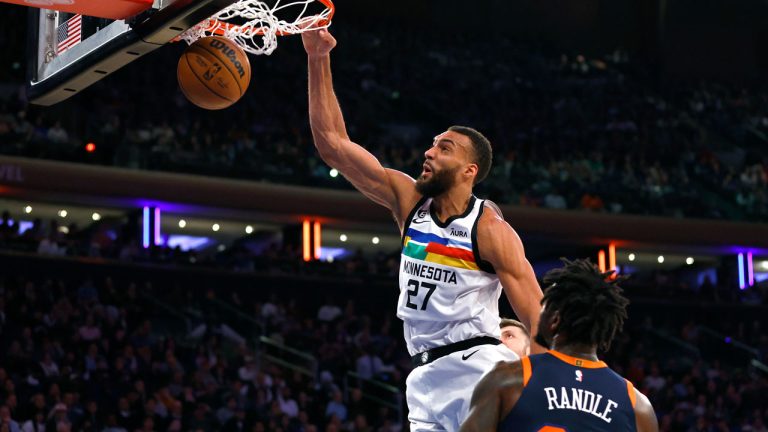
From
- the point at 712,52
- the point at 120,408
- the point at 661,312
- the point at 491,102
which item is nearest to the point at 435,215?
the point at 120,408

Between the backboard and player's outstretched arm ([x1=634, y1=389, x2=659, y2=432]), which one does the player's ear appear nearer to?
player's outstretched arm ([x1=634, y1=389, x2=659, y2=432])

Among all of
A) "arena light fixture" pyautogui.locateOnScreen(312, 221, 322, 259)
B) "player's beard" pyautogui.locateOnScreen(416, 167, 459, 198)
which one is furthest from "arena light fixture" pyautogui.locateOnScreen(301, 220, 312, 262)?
"player's beard" pyautogui.locateOnScreen(416, 167, 459, 198)

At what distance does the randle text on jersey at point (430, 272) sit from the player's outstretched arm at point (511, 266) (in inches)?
7.0

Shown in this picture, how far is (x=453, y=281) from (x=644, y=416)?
140 cm

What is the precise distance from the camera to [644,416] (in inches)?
163

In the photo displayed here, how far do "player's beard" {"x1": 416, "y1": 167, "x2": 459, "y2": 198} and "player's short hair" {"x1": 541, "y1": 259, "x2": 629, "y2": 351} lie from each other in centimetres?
131

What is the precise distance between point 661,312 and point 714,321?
116 cm

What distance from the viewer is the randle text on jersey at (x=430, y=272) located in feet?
17.5

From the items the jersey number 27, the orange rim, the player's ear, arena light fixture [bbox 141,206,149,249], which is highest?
the orange rim

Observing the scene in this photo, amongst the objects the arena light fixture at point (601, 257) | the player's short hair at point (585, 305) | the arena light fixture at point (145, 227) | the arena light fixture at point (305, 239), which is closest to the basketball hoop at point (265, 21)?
the player's short hair at point (585, 305)

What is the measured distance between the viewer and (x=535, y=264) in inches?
1096

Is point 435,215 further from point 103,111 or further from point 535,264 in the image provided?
point 535,264

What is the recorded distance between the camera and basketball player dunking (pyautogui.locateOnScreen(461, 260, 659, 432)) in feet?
13.0

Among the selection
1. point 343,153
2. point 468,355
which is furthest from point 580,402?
point 343,153
